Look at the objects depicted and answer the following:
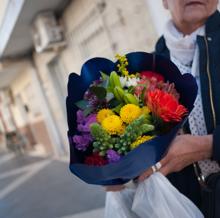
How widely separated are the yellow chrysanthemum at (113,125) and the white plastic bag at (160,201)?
18cm

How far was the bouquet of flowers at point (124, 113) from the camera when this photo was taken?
113cm

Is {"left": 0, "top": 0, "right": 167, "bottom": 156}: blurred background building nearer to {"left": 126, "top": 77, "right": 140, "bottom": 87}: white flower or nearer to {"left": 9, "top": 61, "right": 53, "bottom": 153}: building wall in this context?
{"left": 9, "top": 61, "right": 53, "bottom": 153}: building wall

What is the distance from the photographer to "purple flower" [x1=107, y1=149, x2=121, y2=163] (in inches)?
44.4

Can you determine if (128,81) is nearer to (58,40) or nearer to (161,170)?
(161,170)

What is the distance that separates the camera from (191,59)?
1523mm

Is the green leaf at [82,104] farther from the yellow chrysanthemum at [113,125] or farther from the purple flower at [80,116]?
the yellow chrysanthemum at [113,125]

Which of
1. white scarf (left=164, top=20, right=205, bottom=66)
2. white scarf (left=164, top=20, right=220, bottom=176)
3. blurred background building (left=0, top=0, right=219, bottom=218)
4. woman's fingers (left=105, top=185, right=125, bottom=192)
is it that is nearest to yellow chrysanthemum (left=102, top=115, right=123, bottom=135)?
woman's fingers (left=105, top=185, right=125, bottom=192)

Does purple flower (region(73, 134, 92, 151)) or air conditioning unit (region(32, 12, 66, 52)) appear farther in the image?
air conditioning unit (region(32, 12, 66, 52))

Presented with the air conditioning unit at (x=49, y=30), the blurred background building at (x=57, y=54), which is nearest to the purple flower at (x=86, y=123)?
the blurred background building at (x=57, y=54)

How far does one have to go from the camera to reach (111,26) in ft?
19.4

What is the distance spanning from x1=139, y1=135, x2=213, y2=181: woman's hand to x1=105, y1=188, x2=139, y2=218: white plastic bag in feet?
0.55

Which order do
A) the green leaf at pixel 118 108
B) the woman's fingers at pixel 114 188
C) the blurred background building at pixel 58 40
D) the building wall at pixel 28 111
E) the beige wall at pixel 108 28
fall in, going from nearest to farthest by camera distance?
the green leaf at pixel 118 108 → the woman's fingers at pixel 114 188 → the beige wall at pixel 108 28 → the blurred background building at pixel 58 40 → the building wall at pixel 28 111

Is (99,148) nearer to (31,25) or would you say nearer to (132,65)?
(132,65)

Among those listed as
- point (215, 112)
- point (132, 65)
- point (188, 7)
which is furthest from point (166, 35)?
point (215, 112)
